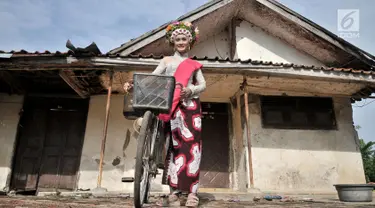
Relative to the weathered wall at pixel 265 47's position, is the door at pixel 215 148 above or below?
below

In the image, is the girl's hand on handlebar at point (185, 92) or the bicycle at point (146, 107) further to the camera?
the girl's hand on handlebar at point (185, 92)

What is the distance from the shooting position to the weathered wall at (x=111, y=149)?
6523mm

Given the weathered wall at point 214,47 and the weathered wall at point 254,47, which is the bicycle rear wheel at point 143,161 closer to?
the weathered wall at point 214,47

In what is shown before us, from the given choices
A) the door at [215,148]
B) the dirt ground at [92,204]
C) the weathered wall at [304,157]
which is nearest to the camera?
the dirt ground at [92,204]

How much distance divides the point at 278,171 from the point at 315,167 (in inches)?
36.0

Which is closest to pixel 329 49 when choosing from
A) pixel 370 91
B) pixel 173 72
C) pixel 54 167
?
pixel 370 91

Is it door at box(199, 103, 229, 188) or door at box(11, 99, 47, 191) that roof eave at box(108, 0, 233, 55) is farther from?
door at box(11, 99, 47, 191)

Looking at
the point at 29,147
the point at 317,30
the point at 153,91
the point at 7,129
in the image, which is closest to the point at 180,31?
the point at 153,91

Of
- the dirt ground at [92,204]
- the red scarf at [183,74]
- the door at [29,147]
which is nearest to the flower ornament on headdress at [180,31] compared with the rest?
the red scarf at [183,74]

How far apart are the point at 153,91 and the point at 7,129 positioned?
248 inches

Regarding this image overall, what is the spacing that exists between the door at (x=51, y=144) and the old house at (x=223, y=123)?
0.02 metres

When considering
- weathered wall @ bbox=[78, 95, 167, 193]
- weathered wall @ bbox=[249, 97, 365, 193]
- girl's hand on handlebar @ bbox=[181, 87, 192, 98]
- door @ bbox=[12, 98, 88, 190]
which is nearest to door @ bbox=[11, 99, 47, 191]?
door @ bbox=[12, 98, 88, 190]

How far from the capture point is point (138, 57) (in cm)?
539

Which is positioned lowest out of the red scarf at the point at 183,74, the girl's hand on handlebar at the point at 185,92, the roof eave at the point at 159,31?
the girl's hand on handlebar at the point at 185,92
